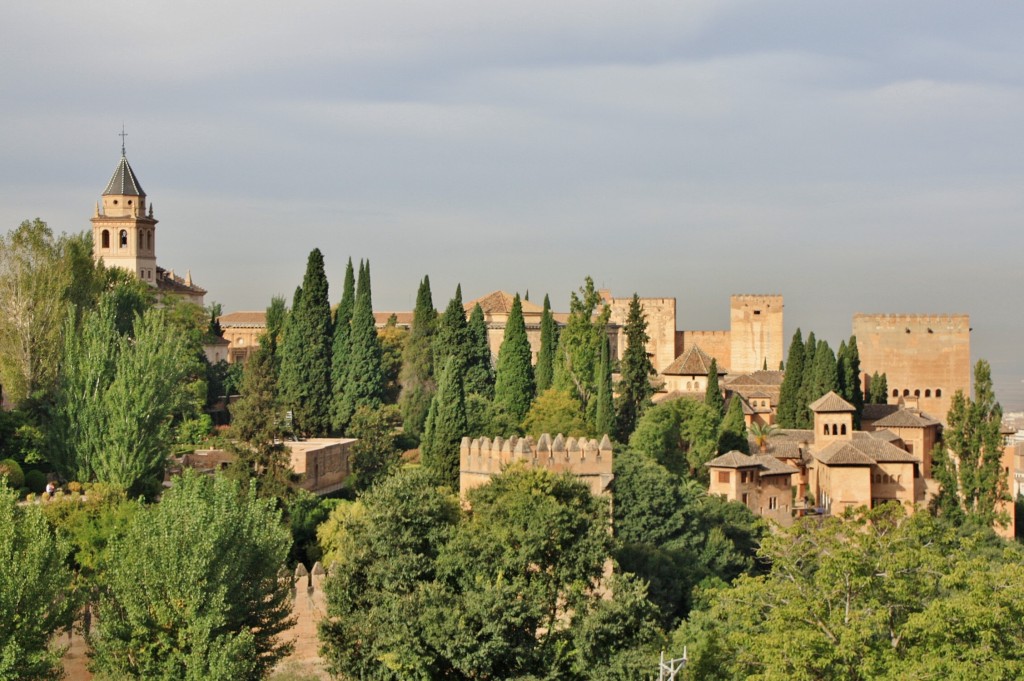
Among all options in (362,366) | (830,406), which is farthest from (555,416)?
(830,406)

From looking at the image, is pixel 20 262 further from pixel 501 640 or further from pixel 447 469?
pixel 501 640

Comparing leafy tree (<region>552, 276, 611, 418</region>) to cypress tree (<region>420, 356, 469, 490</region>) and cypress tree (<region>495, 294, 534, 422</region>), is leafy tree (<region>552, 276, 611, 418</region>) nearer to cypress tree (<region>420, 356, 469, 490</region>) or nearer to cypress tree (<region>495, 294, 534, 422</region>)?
cypress tree (<region>495, 294, 534, 422</region>)

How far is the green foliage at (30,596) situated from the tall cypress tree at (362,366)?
19.0 meters

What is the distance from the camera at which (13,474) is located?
29.9 metres

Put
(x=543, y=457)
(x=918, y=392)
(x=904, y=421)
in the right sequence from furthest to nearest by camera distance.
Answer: (x=918, y=392)
(x=904, y=421)
(x=543, y=457)

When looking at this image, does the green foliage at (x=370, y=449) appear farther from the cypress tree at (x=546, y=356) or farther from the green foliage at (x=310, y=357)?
the cypress tree at (x=546, y=356)

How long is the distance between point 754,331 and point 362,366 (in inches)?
1449

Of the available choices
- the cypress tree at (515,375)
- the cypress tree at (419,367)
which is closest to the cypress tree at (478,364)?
the cypress tree at (515,375)

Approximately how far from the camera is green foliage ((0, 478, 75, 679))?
19.5m

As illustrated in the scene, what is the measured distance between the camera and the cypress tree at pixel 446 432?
32.2 m

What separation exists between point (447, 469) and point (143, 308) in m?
17.2

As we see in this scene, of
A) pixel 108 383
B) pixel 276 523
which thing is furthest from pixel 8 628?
pixel 108 383

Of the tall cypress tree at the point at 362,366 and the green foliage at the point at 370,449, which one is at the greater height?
the tall cypress tree at the point at 362,366

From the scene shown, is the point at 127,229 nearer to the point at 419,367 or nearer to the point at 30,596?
the point at 419,367
